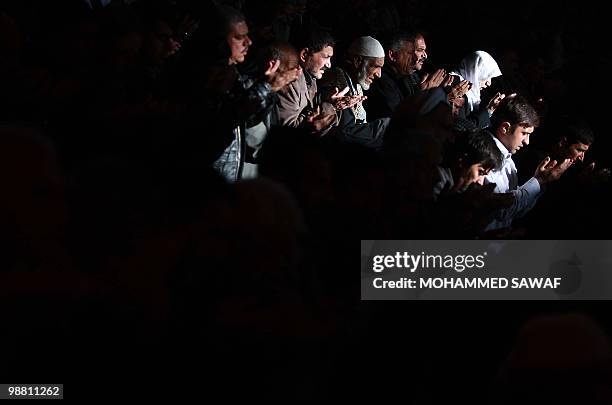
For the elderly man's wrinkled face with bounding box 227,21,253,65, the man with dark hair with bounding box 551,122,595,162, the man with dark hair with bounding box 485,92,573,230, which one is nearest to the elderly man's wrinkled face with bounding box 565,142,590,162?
the man with dark hair with bounding box 551,122,595,162

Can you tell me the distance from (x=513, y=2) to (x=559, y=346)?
7427mm

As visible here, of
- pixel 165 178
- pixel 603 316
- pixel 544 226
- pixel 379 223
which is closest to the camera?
pixel 165 178

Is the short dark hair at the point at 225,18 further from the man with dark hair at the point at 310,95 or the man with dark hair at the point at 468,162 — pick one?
the man with dark hair at the point at 468,162

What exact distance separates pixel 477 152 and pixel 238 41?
125 centimetres

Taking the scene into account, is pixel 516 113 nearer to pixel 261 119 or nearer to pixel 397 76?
pixel 397 76

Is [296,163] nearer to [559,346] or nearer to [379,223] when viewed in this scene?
[379,223]

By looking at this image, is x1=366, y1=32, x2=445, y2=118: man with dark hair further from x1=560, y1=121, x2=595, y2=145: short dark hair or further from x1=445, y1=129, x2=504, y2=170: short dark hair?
x1=445, y1=129, x2=504, y2=170: short dark hair

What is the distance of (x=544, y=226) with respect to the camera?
5805mm

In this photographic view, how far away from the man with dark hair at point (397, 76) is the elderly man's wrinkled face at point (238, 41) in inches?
77.1

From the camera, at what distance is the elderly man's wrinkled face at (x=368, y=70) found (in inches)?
240

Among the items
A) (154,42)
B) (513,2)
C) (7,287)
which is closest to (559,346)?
(7,287)

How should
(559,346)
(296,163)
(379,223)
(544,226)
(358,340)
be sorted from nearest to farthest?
(559,346)
(358,340)
(296,163)
(379,223)
(544,226)

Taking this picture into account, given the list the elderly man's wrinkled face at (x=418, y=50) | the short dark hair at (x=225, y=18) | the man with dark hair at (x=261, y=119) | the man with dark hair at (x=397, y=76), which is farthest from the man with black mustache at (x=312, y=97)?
the elderly man's wrinkled face at (x=418, y=50)

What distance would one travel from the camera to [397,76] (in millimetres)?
6512
